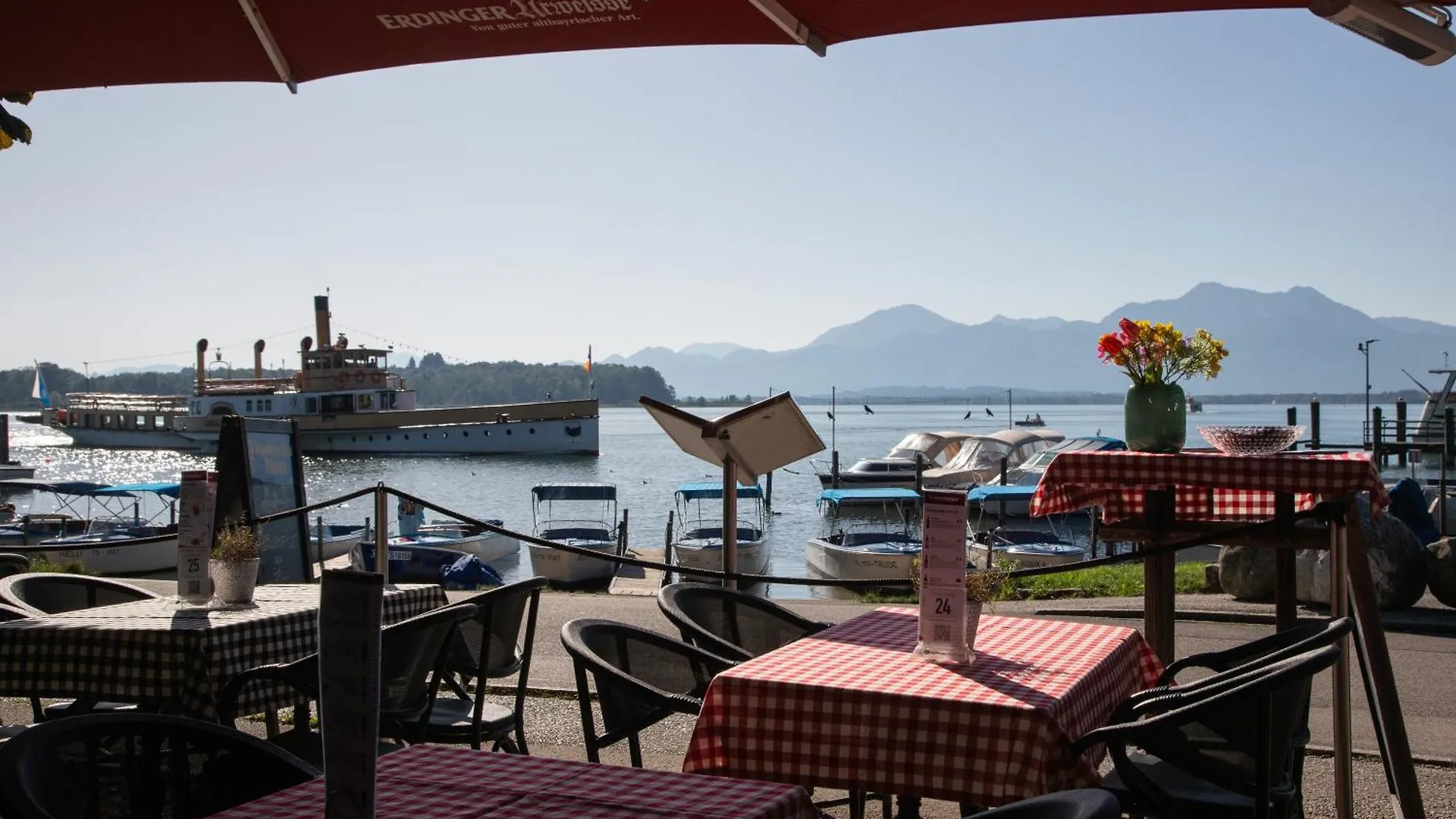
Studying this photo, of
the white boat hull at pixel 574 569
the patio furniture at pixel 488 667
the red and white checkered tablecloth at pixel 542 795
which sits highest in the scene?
the red and white checkered tablecloth at pixel 542 795

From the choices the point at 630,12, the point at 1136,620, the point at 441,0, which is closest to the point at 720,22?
the point at 630,12

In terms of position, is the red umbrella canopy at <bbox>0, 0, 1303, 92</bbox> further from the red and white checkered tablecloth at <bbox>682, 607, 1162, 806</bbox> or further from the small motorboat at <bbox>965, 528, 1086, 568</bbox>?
the small motorboat at <bbox>965, 528, 1086, 568</bbox>

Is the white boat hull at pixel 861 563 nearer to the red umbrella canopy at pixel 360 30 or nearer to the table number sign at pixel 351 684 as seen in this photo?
the red umbrella canopy at pixel 360 30

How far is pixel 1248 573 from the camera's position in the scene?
31.4ft

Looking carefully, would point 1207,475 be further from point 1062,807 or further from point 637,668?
point 1062,807

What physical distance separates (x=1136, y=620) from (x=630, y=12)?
7.07 meters

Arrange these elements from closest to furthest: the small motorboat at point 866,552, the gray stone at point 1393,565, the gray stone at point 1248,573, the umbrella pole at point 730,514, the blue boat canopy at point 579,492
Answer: the umbrella pole at point 730,514
the gray stone at point 1393,565
the gray stone at point 1248,573
the small motorboat at point 866,552
the blue boat canopy at point 579,492

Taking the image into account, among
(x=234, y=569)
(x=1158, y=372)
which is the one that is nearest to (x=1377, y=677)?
(x=1158, y=372)

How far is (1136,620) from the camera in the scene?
897cm

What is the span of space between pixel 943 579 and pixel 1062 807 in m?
1.29

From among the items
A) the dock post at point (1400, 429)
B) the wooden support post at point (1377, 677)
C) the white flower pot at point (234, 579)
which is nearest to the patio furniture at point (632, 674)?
the white flower pot at point (234, 579)

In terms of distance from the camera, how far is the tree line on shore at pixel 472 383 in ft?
562

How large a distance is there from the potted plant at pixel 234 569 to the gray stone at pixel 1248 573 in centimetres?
750

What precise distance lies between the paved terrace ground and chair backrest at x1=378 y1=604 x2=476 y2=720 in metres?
1.30
